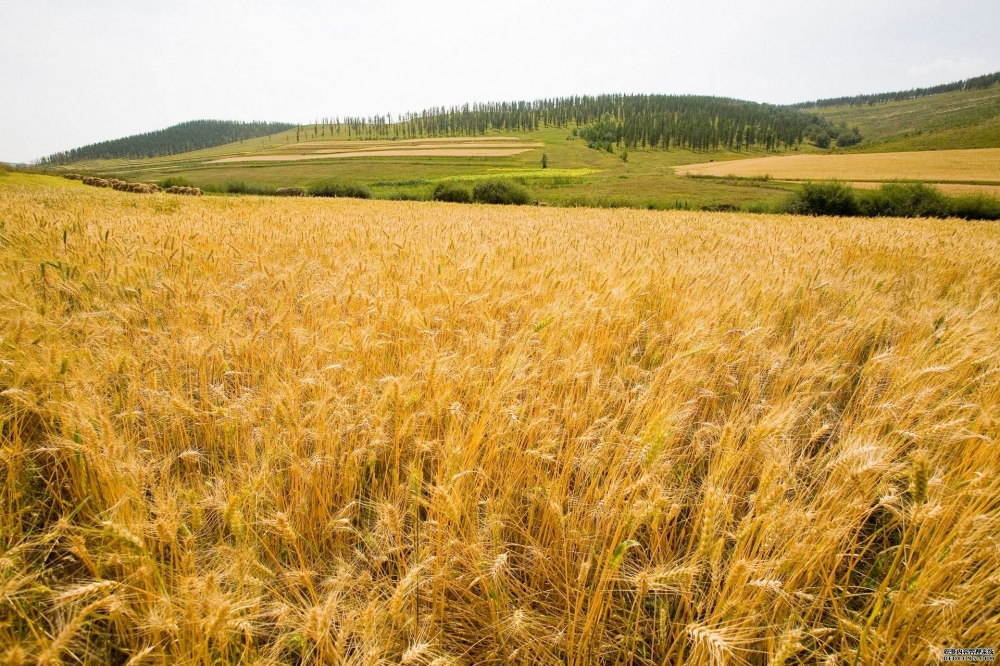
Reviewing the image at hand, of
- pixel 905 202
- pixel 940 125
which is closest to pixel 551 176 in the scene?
pixel 905 202

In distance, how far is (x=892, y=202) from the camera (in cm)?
3016

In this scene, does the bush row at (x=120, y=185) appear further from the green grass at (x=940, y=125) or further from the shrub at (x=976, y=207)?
the green grass at (x=940, y=125)

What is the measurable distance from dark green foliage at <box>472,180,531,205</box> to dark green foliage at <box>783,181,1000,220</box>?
76.6 ft

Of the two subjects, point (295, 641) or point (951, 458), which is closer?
point (295, 641)

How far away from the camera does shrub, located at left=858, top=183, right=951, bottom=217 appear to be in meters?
29.3

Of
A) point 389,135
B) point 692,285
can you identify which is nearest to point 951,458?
point 692,285

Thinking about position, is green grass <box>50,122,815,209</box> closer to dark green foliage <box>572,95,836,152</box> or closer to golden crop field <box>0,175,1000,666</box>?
dark green foliage <box>572,95,836,152</box>

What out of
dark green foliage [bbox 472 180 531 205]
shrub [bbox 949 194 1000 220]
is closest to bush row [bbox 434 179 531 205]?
dark green foliage [bbox 472 180 531 205]

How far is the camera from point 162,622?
3.47 feet

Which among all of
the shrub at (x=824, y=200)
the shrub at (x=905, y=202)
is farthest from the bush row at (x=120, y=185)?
the shrub at (x=905, y=202)

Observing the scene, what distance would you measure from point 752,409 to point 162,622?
238cm

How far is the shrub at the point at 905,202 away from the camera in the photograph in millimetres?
29281

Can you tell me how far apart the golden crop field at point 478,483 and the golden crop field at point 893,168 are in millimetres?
60630

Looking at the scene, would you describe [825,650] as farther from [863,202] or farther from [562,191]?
[562,191]
